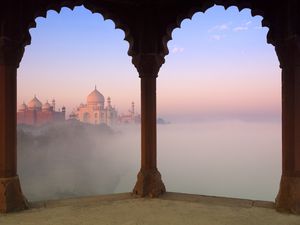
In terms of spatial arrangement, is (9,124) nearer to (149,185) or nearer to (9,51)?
(9,51)

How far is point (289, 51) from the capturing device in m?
5.56

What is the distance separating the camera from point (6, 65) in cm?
561

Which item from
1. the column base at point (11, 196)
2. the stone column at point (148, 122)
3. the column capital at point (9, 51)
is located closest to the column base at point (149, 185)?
the stone column at point (148, 122)

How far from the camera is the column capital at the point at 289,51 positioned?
18.0ft

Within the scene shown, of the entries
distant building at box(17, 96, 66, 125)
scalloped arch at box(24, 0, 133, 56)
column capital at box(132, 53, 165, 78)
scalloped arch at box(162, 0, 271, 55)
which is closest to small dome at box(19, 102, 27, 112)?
distant building at box(17, 96, 66, 125)

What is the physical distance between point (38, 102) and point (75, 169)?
59.0ft

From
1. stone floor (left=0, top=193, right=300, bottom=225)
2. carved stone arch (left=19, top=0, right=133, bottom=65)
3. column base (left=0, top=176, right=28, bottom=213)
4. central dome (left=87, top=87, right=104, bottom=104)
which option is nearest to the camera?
stone floor (left=0, top=193, right=300, bottom=225)

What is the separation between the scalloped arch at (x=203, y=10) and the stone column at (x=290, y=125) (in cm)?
44

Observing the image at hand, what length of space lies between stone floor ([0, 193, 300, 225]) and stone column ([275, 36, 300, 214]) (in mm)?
297

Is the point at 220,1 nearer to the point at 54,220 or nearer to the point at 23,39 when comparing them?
the point at 23,39

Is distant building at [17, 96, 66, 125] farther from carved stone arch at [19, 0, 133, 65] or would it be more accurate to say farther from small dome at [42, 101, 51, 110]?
carved stone arch at [19, 0, 133, 65]

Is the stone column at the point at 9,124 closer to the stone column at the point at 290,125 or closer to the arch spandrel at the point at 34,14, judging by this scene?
the arch spandrel at the point at 34,14

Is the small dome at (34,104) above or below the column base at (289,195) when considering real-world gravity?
above

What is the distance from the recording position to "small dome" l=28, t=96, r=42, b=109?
4228 centimetres
